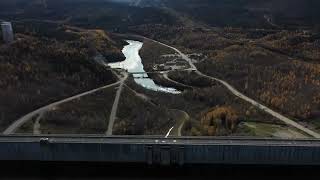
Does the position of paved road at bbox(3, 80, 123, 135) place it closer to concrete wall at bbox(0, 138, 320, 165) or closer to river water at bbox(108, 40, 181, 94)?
concrete wall at bbox(0, 138, 320, 165)

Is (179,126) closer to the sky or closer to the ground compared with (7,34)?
closer to the ground

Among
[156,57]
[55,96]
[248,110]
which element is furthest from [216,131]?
[156,57]

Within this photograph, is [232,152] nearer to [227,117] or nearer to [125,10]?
[227,117]

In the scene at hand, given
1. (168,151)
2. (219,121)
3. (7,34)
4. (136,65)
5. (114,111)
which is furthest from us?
(136,65)

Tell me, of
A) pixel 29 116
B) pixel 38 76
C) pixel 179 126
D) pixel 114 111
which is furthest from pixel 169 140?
pixel 38 76

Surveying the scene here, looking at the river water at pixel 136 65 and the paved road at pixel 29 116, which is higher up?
the paved road at pixel 29 116

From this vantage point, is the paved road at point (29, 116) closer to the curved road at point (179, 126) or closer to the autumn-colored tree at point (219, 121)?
the curved road at point (179, 126)

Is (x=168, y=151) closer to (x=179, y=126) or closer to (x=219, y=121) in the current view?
(x=179, y=126)

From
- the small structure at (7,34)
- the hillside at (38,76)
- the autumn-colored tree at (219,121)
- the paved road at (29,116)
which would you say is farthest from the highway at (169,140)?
the small structure at (7,34)
